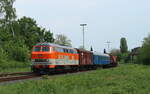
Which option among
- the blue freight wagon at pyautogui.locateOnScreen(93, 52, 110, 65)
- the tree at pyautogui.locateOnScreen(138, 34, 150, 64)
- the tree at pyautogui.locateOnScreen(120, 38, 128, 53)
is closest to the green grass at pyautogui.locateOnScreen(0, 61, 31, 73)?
the blue freight wagon at pyautogui.locateOnScreen(93, 52, 110, 65)

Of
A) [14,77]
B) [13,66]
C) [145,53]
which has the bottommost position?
[14,77]

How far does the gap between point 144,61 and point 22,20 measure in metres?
38.5

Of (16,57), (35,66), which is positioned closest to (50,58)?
(35,66)

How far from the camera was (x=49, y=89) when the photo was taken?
14820 millimetres

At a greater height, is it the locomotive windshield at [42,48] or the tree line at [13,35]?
the tree line at [13,35]

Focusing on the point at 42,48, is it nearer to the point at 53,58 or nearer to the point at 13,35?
the point at 53,58

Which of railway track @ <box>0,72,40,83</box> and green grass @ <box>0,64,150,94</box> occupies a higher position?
railway track @ <box>0,72,40,83</box>

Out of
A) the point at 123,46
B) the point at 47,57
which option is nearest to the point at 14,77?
the point at 47,57

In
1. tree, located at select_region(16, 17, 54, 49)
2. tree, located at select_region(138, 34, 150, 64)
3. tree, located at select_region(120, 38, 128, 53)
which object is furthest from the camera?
tree, located at select_region(120, 38, 128, 53)

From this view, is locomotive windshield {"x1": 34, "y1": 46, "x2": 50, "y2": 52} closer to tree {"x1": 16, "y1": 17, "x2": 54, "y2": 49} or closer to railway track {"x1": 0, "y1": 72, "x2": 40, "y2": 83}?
railway track {"x1": 0, "y1": 72, "x2": 40, "y2": 83}

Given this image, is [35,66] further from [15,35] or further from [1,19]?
[15,35]

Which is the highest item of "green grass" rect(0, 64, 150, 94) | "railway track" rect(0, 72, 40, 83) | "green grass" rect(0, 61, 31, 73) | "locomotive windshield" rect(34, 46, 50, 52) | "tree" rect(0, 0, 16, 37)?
"tree" rect(0, 0, 16, 37)

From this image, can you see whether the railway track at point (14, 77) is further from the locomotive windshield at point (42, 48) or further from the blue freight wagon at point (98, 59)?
the blue freight wagon at point (98, 59)

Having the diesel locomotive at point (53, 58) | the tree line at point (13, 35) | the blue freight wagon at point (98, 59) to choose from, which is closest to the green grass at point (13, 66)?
the tree line at point (13, 35)
